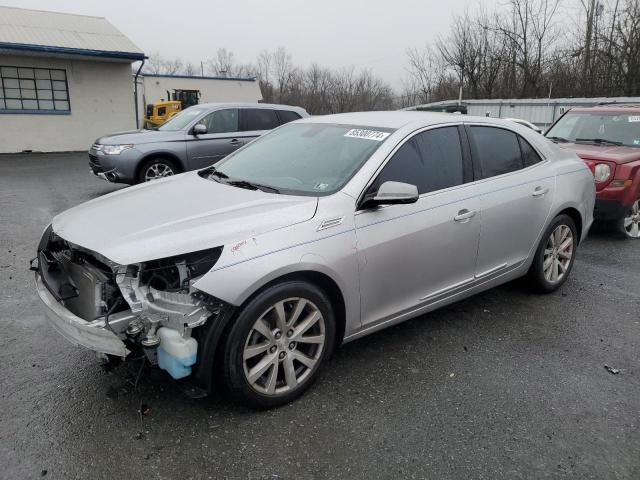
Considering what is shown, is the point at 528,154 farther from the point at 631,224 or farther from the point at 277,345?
the point at 631,224

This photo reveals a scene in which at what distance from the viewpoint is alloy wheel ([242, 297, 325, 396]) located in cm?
272

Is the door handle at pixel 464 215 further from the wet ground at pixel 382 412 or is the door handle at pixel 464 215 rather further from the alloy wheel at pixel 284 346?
the alloy wheel at pixel 284 346

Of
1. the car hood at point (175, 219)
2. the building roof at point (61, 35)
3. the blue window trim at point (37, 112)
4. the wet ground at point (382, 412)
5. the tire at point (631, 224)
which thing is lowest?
the wet ground at point (382, 412)

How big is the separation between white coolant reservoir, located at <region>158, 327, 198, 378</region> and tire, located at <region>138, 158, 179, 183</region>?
6.85 m

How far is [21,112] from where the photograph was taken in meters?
16.6

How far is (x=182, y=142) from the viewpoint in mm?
9172

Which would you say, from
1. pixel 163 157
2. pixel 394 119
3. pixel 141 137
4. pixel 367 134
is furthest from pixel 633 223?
pixel 141 137

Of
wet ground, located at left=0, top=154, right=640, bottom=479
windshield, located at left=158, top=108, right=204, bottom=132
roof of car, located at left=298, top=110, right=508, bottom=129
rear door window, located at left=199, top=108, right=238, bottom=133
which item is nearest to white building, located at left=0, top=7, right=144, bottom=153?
windshield, located at left=158, top=108, right=204, bottom=132

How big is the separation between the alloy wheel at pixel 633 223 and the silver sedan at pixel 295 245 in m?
3.24

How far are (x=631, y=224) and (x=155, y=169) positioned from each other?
765 cm

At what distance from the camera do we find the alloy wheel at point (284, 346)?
2717mm

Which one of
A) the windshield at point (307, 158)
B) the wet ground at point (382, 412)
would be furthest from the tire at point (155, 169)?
the windshield at point (307, 158)

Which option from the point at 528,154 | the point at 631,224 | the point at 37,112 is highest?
the point at 37,112

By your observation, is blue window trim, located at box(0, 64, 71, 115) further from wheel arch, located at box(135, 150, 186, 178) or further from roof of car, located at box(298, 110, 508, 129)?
roof of car, located at box(298, 110, 508, 129)
